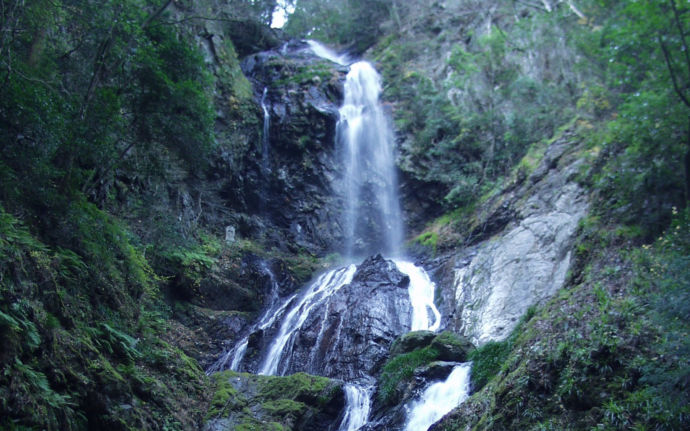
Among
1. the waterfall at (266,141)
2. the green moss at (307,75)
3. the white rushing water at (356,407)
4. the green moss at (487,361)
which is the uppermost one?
the green moss at (307,75)

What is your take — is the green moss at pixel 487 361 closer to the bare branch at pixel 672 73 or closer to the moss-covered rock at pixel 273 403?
the moss-covered rock at pixel 273 403

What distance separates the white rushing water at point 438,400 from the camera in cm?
893

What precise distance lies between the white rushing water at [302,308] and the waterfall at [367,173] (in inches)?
159

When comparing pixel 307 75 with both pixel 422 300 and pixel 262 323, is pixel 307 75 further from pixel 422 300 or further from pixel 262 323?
pixel 422 300

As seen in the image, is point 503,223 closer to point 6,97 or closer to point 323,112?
point 323,112

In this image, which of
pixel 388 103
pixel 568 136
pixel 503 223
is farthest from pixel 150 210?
pixel 388 103

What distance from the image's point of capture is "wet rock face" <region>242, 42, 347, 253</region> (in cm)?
2205

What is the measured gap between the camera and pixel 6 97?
24.2 ft

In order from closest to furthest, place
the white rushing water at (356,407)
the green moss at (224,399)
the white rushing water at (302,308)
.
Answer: the green moss at (224,399) → the white rushing water at (356,407) → the white rushing water at (302,308)

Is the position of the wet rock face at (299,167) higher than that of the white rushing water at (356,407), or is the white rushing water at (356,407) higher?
the wet rock face at (299,167)

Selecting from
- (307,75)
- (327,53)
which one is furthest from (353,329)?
(327,53)

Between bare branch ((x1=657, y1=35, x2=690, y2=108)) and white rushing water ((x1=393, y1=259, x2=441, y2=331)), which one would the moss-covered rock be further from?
bare branch ((x1=657, y1=35, x2=690, y2=108))

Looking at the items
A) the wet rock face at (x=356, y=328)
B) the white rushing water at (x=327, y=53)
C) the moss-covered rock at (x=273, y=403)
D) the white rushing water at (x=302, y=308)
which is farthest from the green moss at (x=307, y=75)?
the moss-covered rock at (x=273, y=403)

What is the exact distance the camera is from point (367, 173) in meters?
23.8
